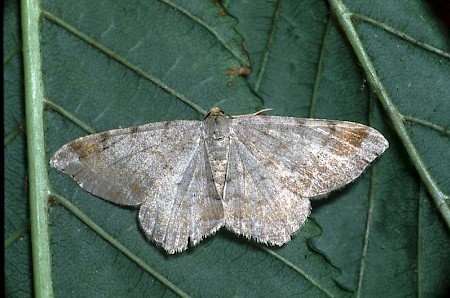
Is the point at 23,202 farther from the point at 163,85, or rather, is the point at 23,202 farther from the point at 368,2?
the point at 368,2

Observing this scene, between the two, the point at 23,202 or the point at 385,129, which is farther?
the point at 385,129

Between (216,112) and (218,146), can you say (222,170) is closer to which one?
(218,146)

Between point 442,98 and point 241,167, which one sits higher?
point 442,98

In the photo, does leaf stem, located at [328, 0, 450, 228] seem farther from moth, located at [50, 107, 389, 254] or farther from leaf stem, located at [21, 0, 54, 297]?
leaf stem, located at [21, 0, 54, 297]

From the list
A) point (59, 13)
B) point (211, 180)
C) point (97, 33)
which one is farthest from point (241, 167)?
point (59, 13)

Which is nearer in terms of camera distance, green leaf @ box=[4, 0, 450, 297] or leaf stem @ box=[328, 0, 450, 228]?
green leaf @ box=[4, 0, 450, 297]

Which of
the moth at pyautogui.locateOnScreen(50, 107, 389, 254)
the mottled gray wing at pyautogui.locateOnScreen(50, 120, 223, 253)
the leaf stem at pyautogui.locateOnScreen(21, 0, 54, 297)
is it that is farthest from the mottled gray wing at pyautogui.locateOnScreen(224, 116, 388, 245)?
the leaf stem at pyautogui.locateOnScreen(21, 0, 54, 297)

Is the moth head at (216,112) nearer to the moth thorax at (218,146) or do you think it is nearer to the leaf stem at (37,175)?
the moth thorax at (218,146)
